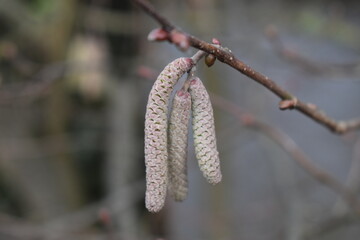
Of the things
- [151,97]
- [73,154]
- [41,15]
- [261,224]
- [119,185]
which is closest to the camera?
[151,97]

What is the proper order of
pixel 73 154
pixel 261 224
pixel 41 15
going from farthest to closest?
pixel 261 224, pixel 73 154, pixel 41 15

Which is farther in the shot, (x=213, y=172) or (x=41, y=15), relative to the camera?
(x=41, y=15)

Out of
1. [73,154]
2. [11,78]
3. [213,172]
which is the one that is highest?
[11,78]

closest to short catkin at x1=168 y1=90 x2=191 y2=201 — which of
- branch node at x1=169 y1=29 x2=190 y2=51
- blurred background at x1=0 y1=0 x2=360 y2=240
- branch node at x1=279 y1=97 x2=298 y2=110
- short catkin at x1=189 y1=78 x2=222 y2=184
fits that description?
short catkin at x1=189 y1=78 x2=222 y2=184

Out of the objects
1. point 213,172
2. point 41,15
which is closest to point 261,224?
point 41,15

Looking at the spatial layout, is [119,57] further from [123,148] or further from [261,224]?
[261,224]

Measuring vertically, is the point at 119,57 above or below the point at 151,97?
above

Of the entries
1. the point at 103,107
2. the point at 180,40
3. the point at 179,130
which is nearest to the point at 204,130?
the point at 179,130
